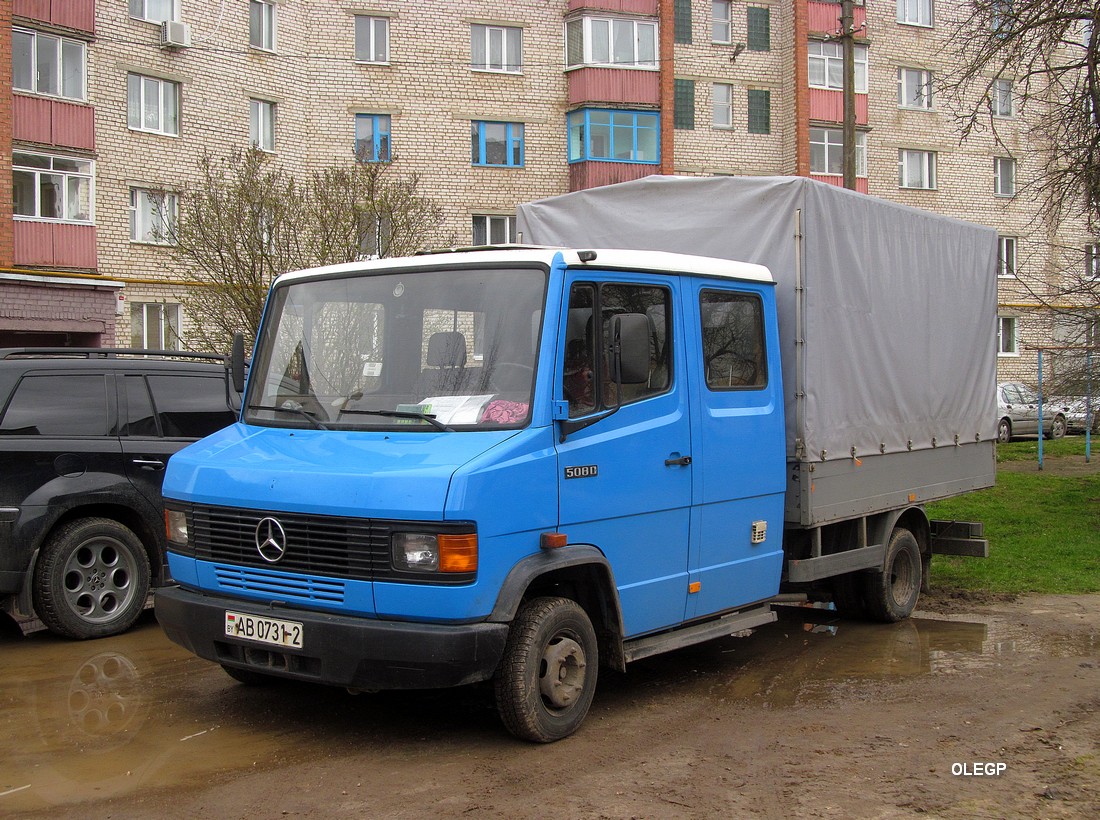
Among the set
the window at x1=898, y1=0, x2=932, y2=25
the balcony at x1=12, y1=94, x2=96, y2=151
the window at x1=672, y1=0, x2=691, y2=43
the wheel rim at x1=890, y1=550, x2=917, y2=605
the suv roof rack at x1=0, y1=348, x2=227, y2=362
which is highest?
the window at x1=898, y1=0, x2=932, y2=25

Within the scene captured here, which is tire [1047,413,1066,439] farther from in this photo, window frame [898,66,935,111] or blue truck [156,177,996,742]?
blue truck [156,177,996,742]

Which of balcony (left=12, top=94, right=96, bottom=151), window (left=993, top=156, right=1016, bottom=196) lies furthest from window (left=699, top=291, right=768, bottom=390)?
window (left=993, top=156, right=1016, bottom=196)

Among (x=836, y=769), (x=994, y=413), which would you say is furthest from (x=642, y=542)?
(x=994, y=413)

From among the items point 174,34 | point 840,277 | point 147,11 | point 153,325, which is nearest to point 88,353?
point 840,277

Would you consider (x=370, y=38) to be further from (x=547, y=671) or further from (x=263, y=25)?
(x=547, y=671)

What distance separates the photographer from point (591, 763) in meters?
5.47

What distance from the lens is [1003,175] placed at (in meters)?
44.5

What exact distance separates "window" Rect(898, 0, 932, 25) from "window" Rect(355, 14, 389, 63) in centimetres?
1947

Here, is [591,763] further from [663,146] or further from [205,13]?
[663,146]

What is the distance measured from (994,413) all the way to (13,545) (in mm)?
7937

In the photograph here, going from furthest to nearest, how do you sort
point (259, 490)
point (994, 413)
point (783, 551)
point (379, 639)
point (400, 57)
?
point (400, 57), point (994, 413), point (783, 551), point (259, 490), point (379, 639)

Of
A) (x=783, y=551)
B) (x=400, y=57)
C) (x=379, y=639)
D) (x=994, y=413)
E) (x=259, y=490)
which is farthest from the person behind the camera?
(x=400, y=57)

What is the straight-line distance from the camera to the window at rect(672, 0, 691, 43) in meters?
38.4

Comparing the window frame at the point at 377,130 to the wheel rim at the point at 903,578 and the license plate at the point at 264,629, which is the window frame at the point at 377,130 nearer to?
the wheel rim at the point at 903,578
